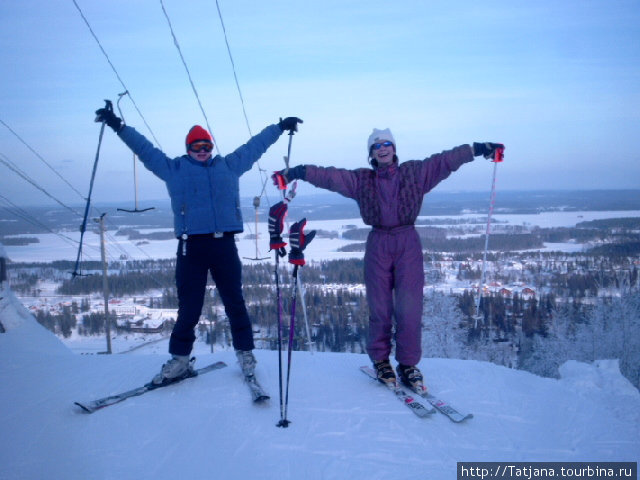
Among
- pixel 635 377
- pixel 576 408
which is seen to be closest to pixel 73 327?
pixel 576 408

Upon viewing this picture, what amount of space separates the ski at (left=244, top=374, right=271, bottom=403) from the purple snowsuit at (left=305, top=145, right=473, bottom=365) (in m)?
1.00

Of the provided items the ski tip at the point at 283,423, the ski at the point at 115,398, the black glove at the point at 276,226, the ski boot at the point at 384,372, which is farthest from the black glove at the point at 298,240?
the ski at the point at 115,398

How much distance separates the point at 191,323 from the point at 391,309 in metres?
1.59

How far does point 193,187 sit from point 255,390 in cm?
161

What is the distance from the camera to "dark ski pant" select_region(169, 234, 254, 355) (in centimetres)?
317

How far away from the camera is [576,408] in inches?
118

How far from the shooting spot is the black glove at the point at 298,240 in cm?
286

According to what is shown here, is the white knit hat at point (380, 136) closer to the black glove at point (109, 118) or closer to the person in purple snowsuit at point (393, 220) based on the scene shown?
the person in purple snowsuit at point (393, 220)

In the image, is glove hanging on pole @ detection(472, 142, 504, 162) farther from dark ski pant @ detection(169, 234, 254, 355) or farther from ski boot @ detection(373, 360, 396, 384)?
dark ski pant @ detection(169, 234, 254, 355)

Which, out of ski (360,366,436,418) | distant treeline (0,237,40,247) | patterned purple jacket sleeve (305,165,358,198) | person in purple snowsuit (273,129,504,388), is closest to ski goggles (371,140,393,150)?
person in purple snowsuit (273,129,504,388)

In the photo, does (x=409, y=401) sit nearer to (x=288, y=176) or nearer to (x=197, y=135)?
(x=288, y=176)

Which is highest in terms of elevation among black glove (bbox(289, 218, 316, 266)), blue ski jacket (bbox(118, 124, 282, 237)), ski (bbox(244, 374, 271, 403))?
blue ski jacket (bbox(118, 124, 282, 237))

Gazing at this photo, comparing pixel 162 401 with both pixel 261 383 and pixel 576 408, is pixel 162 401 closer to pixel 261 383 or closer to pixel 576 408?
pixel 261 383

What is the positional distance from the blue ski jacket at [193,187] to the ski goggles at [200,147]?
0.26ft
